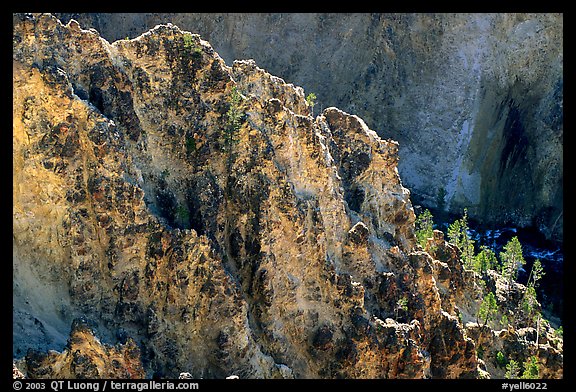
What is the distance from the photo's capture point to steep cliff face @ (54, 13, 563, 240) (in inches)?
4444

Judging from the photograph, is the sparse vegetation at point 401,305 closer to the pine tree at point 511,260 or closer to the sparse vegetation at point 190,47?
the sparse vegetation at point 190,47

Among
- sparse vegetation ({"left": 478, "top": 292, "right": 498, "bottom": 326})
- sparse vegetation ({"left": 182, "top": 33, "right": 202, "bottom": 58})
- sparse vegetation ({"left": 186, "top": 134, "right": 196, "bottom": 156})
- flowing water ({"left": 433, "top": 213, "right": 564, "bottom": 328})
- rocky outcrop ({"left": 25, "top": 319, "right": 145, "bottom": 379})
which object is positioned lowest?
flowing water ({"left": 433, "top": 213, "right": 564, "bottom": 328})

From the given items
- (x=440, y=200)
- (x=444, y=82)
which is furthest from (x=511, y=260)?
(x=444, y=82)

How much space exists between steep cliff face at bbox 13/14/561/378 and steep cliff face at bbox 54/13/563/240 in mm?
65364

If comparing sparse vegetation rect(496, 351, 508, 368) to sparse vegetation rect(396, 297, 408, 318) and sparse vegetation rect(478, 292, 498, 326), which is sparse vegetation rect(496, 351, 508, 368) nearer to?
sparse vegetation rect(478, 292, 498, 326)

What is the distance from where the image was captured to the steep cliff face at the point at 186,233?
36.2 metres

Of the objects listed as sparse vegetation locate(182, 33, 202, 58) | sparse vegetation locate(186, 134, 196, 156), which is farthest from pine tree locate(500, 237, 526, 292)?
sparse vegetation locate(182, 33, 202, 58)

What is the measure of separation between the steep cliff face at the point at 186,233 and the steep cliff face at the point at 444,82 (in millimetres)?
65364

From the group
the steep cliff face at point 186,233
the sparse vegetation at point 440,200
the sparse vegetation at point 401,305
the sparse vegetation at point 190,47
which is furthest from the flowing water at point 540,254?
the sparse vegetation at point 190,47

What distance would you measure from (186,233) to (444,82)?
93167mm

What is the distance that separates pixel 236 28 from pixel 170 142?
88.5m

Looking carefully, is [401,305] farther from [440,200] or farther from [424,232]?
[440,200]

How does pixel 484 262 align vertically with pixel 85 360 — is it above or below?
below

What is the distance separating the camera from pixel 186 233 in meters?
38.7
